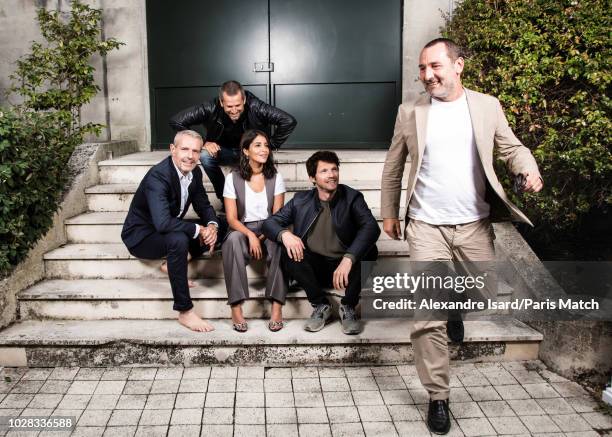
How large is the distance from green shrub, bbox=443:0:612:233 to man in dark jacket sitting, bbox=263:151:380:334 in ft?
5.26

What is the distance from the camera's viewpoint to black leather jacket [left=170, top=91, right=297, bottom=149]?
5371 mm

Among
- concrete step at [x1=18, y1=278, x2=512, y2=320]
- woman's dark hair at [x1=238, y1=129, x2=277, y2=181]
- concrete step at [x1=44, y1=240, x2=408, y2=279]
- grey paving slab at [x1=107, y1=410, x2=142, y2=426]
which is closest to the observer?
grey paving slab at [x1=107, y1=410, x2=142, y2=426]

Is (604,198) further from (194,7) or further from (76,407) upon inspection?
(194,7)

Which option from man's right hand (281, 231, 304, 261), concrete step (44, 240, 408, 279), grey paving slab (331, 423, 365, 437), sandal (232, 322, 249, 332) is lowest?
grey paving slab (331, 423, 365, 437)

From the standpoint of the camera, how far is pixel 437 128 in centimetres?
322

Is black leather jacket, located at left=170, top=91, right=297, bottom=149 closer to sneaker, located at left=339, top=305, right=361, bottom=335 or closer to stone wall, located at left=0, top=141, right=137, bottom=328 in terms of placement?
stone wall, located at left=0, top=141, right=137, bottom=328

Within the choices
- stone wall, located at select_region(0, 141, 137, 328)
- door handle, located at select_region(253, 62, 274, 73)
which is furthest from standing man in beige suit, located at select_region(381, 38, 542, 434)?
door handle, located at select_region(253, 62, 274, 73)

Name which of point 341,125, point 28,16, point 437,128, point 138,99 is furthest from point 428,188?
point 28,16

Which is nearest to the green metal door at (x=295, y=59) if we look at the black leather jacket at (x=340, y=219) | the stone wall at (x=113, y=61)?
the stone wall at (x=113, y=61)

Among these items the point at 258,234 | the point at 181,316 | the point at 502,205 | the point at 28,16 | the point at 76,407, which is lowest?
the point at 76,407

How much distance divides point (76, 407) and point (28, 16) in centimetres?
589

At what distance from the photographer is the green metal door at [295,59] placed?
7359mm

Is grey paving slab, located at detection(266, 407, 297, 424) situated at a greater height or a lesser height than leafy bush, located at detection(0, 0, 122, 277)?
lesser

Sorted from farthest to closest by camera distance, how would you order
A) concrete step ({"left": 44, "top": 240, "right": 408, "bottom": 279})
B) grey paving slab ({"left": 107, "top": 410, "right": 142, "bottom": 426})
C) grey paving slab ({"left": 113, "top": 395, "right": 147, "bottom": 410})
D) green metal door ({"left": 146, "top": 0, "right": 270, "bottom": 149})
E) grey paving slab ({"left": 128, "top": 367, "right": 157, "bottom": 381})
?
green metal door ({"left": 146, "top": 0, "right": 270, "bottom": 149}) < concrete step ({"left": 44, "top": 240, "right": 408, "bottom": 279}) < grey paving slab ({"left": 128, "top": 367, "right": 157, "bottom": 381}) < grey paving slab ({"left": 113, "top": 395, "right": 147, "bottom": 410}) < grey paving slab ({"left": 107, "top": 410, "right": 142, "bottom": 426})
